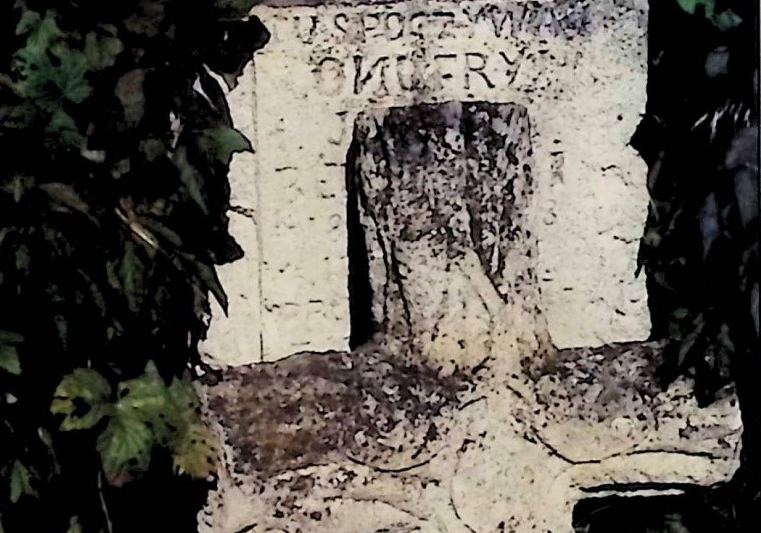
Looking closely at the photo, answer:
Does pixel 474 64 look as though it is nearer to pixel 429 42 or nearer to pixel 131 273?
pixel 429 42

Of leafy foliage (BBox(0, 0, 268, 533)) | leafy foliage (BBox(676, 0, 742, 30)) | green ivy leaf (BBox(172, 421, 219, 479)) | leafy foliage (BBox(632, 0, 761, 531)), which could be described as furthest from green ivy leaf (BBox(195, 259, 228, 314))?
leafy foliage (BBox(676, 0, 742, 30))

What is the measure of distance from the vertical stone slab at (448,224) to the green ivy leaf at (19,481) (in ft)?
1.11

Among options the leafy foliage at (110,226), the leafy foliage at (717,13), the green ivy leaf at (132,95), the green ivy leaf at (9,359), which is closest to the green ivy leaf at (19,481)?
the leafy foliage at (110,226)

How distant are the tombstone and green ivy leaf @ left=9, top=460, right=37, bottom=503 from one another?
203mm

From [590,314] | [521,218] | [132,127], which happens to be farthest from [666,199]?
[132,127]

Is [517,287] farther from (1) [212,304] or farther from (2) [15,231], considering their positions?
(2) [15,231]

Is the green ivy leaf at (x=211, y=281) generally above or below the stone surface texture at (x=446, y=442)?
above

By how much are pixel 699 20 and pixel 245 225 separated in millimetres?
533

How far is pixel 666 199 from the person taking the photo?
1701 millimetres

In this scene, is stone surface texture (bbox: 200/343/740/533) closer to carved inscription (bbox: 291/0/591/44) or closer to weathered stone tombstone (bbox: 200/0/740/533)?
weathered stone tombstone (bbox: 200/0/740/533)

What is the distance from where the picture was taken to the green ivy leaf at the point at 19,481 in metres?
1.48

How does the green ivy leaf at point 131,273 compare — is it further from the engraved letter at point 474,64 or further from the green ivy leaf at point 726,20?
the green ivy leaf at point 726,20

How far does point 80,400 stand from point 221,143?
0.25 meters

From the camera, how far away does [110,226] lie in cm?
146
